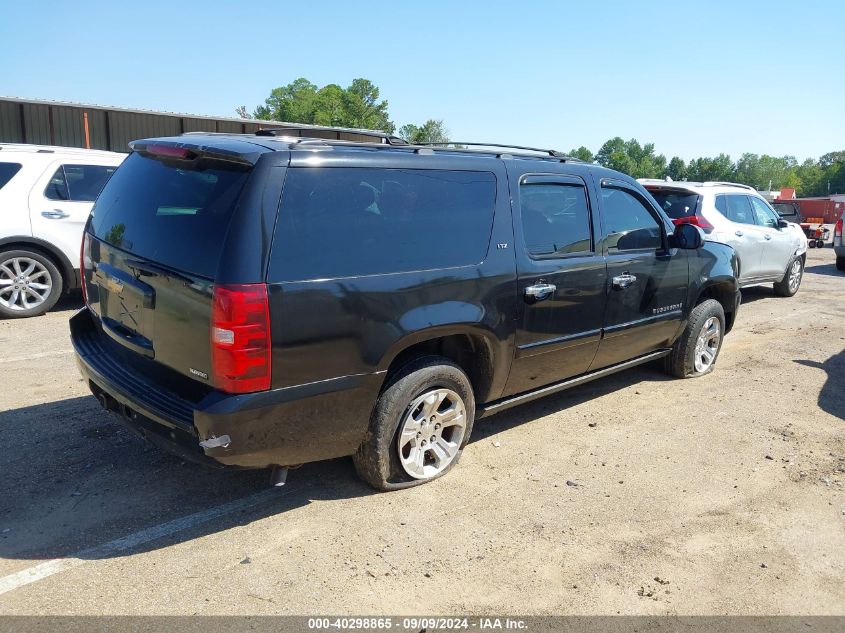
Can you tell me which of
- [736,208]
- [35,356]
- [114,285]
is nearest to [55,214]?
[35,356]

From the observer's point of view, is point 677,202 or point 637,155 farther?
point 637,155

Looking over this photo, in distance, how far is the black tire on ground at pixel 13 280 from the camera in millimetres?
7578

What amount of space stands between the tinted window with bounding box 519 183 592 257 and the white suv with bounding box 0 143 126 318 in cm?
577

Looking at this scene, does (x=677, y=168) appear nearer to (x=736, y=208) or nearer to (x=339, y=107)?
(x=339, y=107)

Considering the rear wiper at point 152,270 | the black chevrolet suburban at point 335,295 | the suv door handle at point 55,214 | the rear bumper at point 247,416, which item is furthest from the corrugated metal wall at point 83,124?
the rear bumper at point 247,416

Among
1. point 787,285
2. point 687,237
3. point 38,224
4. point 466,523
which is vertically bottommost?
point 466,523

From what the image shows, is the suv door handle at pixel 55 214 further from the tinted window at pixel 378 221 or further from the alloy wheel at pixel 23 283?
the tinted window at pixel 378 221

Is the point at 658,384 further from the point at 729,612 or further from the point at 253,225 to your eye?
the point at 253,225

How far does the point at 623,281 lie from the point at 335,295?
2.58 metres

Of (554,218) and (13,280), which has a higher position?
(554,218)

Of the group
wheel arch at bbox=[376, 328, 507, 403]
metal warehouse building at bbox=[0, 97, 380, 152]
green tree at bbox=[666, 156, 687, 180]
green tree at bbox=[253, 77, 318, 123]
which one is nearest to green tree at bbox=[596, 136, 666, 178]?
green tree at bbox=[666, 156, 687, 180]

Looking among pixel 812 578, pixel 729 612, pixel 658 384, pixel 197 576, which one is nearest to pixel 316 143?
pixel 197 576

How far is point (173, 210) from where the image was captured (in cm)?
341

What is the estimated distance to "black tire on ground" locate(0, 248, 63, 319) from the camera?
7.58 m
